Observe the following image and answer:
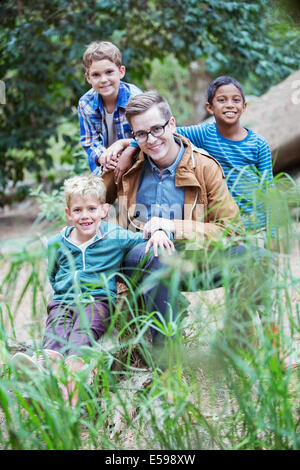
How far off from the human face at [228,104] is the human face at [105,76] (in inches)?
21.8

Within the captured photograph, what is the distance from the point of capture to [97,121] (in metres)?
3.13

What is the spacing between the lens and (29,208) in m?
8.73

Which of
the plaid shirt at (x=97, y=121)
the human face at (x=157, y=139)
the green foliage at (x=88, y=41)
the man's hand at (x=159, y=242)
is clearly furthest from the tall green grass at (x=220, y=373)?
the green foliage at (x=88, y=41)

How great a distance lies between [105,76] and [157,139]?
2.16 ft

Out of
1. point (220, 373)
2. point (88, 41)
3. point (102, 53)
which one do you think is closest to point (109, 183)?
point (102, 53)

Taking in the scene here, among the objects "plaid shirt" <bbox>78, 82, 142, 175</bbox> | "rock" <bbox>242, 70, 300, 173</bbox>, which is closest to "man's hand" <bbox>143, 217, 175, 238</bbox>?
"plaid shirt" <bbox>78, 82, 142, 175</bbox>

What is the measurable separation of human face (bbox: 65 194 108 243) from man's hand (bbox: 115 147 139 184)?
222mm

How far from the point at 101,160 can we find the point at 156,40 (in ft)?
14.0

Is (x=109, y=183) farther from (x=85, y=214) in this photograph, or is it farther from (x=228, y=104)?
(x=228, y=104)

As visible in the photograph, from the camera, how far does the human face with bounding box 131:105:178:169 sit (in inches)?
97.8

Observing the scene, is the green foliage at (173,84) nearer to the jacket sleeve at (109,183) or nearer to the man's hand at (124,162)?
the jacket sleeve at (109,183)

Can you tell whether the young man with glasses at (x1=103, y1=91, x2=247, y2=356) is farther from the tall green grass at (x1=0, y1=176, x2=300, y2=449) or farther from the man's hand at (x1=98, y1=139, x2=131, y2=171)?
the tall green grass at (x1=0, y1=176, x2=300, y2=449)

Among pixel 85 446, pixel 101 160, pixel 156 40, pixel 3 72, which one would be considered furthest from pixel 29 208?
pixel 85 446
